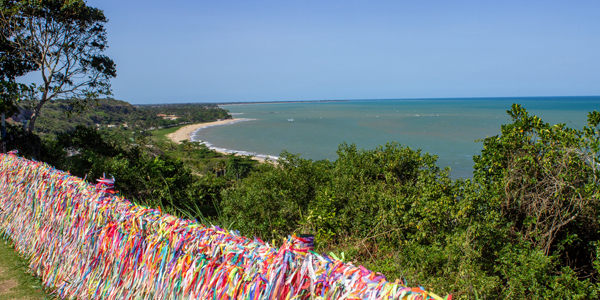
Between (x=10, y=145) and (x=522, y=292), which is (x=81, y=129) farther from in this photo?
(x=522, y=292)

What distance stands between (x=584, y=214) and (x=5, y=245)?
8.11m

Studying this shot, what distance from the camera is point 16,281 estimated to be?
13.1 feet

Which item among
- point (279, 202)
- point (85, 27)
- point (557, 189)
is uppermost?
point (85, 27)

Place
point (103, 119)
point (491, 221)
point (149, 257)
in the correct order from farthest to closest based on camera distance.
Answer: point (103, 119), point (491, 221), point (149, 257)

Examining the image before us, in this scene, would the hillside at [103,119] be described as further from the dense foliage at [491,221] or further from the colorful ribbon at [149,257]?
the dense foliage at [491,221]

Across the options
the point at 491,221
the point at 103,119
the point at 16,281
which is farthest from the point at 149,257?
the point at 103,119

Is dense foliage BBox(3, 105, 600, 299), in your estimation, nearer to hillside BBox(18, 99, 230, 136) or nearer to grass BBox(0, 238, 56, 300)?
grass BBox(0, 238, 56, 300)

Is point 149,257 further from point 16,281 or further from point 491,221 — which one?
point 491,221

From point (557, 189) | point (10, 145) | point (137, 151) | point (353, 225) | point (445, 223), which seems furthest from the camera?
point (137, 151)

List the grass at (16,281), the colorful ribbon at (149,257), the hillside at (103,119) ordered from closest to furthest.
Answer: the colorful ribbon at (149,257)
the grass at (16,281)
the hillside at (103,119)

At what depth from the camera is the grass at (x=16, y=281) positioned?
3.69 metres

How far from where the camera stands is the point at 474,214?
18.6ft

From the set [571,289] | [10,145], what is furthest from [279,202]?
[10,145]

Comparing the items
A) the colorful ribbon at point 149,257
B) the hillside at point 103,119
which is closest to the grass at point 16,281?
the colorful ribbon at point 149,257
